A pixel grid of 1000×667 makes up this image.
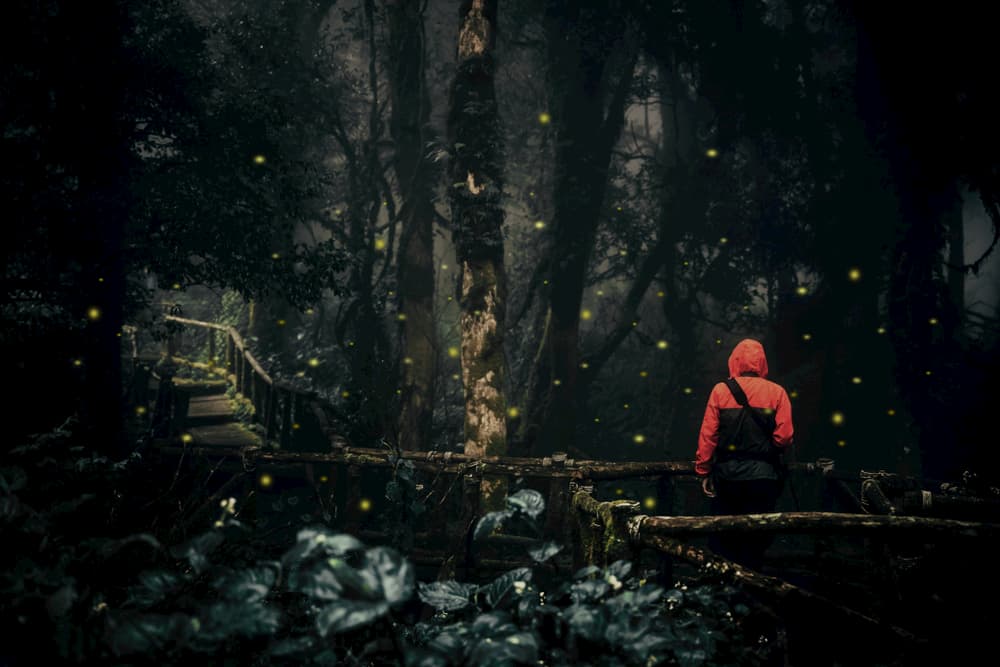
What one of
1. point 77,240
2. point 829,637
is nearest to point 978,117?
point 829,637

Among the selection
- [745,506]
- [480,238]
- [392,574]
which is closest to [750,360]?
[745,506]

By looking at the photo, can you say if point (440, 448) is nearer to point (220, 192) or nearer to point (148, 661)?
point (220, 192)

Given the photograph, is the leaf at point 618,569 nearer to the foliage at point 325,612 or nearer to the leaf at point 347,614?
the foliage at point 325,612

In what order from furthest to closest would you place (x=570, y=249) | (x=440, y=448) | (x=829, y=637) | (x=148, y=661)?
1. (x=440, y=448)
2. (x=570, y=249)
3. (x=829, y=637)
4. (x=148, y=661)

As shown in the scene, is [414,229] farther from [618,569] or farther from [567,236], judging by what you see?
[618,569]

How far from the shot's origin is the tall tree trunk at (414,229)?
12.3 m

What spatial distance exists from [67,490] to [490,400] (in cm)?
504

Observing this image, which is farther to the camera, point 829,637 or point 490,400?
point 490,400

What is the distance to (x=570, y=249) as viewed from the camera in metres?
11.9

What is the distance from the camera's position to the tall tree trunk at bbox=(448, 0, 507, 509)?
8.51 metres

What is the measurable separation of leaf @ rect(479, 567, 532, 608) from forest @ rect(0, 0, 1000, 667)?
1cm

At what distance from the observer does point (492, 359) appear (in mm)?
8570

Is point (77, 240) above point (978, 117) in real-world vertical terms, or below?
below

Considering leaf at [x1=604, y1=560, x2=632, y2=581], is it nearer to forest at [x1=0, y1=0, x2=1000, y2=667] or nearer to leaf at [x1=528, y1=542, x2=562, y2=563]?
forest at [x1=0, y1=0, x2=1000, y2=667]
